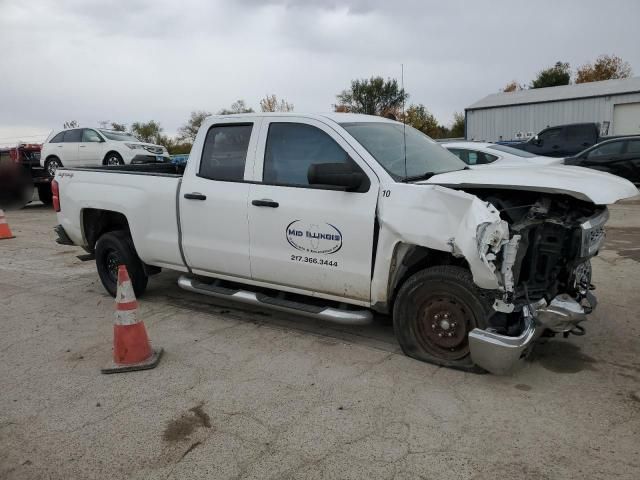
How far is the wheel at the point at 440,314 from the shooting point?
3762 mm

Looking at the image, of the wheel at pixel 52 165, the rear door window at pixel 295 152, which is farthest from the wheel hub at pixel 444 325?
the wheel at pixel 52 165

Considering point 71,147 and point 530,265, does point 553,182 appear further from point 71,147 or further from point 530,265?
point 71,147

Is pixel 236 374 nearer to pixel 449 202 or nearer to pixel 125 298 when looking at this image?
pixel 125 298

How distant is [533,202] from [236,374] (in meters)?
2.44

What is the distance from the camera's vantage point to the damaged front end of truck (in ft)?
11.4

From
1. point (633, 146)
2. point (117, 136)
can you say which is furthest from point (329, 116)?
point (117, 136)

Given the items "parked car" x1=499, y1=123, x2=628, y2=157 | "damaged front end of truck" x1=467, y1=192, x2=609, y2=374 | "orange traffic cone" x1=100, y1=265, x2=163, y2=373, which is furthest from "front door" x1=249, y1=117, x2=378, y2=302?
"parked car" x1=499, y1=123, x2=628, y2=157

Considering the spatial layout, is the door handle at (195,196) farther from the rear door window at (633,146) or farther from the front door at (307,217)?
the rear door window at (633,146)

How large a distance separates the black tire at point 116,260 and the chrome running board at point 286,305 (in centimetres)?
74

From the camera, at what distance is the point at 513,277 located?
3637mm

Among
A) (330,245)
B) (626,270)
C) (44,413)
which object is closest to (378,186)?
(330,245)

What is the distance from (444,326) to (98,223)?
4171 millimetres

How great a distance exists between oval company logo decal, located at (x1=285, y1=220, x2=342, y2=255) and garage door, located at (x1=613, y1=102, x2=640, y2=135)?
2845cm

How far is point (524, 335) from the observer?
3516mm
